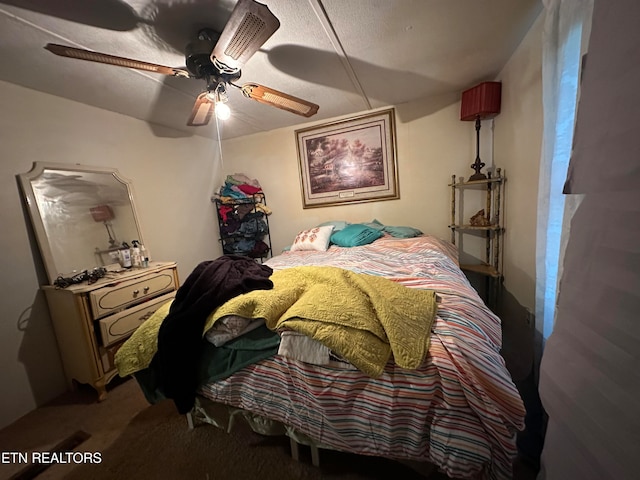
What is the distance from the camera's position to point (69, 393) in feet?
5.61

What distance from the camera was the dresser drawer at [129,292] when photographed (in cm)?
157

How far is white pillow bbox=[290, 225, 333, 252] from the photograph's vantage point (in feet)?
7.71

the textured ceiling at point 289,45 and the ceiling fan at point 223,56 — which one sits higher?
the textured ceiling at point 289,45

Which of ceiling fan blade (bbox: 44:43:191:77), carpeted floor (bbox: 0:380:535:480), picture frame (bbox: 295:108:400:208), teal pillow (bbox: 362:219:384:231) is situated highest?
ceiling fan blade (bbox: 44:43:191:77)

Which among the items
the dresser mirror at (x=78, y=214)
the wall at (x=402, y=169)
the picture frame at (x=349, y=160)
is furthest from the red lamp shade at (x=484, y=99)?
the dresser mirror at (x=78, y=214)

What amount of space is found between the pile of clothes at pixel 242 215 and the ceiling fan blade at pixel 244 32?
1870 millimetres

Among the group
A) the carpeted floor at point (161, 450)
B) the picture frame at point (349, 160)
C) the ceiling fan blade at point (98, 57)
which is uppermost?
the ceiling fan blade at point (98, 57)

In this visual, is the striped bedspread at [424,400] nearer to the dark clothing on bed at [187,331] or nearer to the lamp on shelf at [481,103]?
the dark clothing on bed at [187,331]

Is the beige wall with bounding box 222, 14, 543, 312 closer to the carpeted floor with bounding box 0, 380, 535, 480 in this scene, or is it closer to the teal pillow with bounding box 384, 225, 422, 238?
the teal pillow with bounding box 384, 225, 422, 238

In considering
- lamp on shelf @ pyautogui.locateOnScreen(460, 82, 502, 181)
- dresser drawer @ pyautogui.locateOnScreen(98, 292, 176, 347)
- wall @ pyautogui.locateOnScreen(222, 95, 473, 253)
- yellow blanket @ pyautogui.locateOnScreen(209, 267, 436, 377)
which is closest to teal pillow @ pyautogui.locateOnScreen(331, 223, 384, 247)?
wall @ pyautogui.locateOnScreen(222, 95, 473, 253)

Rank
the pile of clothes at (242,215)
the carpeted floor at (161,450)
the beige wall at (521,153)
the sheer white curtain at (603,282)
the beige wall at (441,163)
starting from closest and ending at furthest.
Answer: the sheer white curtain at (603,282), the carpeted floor at (161,450), the beige wall at (521,153), the beige wall at (441,163), the pile of clothes at (242,215)

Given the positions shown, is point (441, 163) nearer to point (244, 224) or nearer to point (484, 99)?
point (484, 99)

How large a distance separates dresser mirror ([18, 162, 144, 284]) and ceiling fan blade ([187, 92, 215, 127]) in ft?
2.96

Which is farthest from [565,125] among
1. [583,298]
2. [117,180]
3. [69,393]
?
[69,393]
